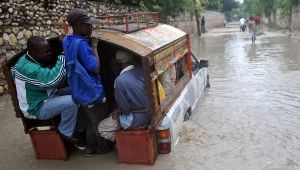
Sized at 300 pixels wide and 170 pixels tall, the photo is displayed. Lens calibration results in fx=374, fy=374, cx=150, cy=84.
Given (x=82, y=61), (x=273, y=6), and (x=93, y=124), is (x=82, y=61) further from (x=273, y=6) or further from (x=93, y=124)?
(x=273, y=6)

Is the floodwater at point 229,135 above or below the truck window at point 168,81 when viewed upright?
below

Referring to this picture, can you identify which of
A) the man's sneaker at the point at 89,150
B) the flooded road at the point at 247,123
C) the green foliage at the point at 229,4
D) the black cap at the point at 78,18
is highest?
the green foliage at the point at 229,4

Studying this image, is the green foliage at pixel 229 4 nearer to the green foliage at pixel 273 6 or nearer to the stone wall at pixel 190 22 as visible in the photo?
the stone wall at pixel 190 22

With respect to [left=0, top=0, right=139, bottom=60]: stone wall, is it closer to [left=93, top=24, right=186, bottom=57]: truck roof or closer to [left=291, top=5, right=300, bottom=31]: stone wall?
[left=93, top=24, right=186, bottom=57]: truck roof

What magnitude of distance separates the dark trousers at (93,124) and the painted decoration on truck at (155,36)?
111 cm

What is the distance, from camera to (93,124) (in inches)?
212

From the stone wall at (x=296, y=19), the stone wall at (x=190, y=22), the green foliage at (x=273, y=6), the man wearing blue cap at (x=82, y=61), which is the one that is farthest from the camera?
the stone wall at (x=190, y=22)

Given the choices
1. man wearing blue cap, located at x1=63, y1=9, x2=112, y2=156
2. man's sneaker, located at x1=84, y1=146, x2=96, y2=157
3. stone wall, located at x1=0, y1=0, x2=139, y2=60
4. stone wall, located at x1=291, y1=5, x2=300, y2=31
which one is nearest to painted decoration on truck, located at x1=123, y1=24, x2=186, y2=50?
man wearing blue cap, located at x1=63, y1=9, x2=112, y2=156

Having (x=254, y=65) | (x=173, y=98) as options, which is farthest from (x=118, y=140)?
(x=254, y=65)

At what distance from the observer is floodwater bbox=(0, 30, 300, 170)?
520 centimetres

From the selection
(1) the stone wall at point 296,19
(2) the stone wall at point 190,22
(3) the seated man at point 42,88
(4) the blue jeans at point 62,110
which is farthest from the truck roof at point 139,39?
(1) the stone wall at point 296,19

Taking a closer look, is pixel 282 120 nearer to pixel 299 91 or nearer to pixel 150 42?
pixel 299 91

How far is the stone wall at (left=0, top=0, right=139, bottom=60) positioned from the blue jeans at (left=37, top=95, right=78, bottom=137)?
17.7 ft

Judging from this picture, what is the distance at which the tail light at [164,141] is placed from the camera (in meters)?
5.17
